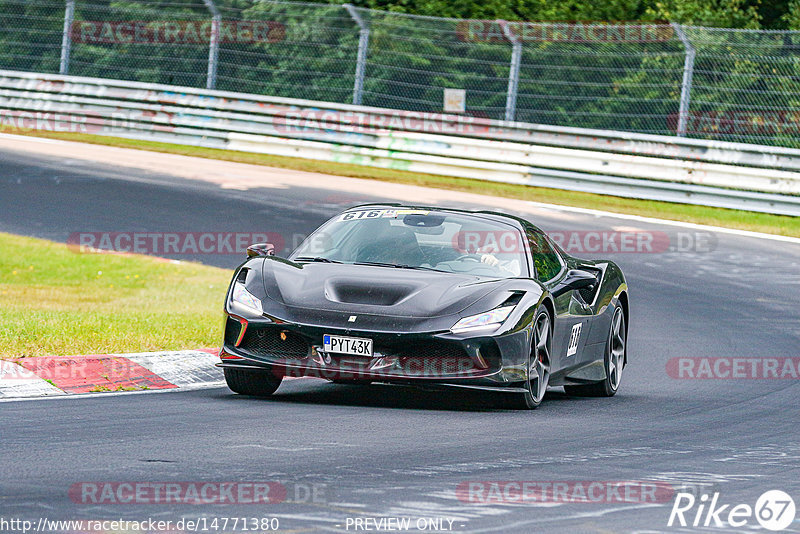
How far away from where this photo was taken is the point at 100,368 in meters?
9.16

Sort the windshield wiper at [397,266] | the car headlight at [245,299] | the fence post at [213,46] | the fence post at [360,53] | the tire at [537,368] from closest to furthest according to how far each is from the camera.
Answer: the car headlight at [245,299] < the tire at [537,368] < the windshield wiper at [397,266] < the fence post at [360,53] < the fence post at [213,46]

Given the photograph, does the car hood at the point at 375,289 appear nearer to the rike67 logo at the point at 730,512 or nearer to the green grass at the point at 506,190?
the rike67 logo at the point at 730,512

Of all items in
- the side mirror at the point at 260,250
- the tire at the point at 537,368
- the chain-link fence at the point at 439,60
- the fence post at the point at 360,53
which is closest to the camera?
the tire at the point at 537,368

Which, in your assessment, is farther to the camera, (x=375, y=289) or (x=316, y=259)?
(x=316, y=259)

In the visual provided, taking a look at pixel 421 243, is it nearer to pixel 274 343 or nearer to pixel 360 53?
pixel 274 343

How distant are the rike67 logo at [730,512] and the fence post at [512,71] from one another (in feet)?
55.7

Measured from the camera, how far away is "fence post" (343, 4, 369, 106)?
23.5m

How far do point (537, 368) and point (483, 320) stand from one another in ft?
2.14

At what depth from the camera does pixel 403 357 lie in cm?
802

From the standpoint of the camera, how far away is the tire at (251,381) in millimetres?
8656

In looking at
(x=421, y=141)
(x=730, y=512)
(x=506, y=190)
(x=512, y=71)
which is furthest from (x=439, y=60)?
(x=730, y=512)

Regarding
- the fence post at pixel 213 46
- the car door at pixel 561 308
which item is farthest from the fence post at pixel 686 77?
the car door at pixel 561 308

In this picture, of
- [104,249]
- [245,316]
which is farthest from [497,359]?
[104,249]

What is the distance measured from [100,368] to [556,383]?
10.1 ft
